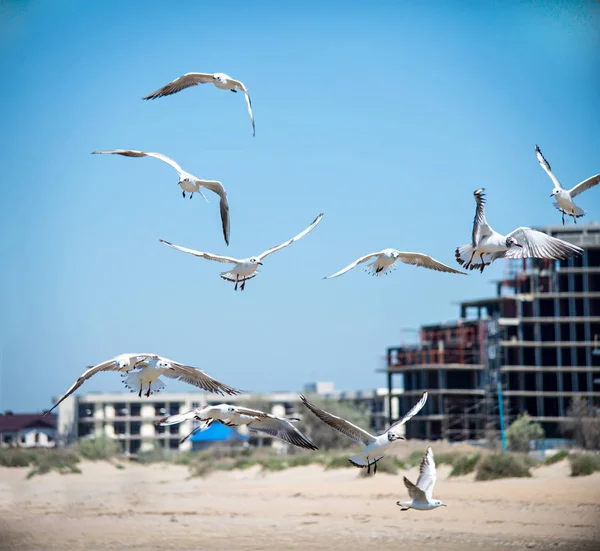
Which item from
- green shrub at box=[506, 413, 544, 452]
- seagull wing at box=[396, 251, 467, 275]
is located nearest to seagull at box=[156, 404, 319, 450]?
seagull wing at box=[396, 251, 467, 275]

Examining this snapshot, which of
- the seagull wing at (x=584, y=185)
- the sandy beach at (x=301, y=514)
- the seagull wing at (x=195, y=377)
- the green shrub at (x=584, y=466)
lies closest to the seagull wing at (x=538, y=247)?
the seagull wing at (x=584, y=185)

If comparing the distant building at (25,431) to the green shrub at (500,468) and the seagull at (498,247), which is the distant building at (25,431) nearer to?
the green shrub at (500,468)

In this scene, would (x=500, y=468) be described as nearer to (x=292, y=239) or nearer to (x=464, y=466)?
(x=464, y=466)

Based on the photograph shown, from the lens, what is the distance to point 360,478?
28.2 m

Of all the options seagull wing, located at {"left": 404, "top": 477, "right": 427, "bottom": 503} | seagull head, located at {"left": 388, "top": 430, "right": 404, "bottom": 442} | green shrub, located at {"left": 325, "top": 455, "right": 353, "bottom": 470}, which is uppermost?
seagull head, located at {"left": 388, "top": 430, "right": 404, "bottom": 442}

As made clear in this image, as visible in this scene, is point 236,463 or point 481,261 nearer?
point 481,261

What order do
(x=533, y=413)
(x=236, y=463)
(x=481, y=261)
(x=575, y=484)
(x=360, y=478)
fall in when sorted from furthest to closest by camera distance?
(x=533, y=413)
(x=236, y=463)
(x=360, y=478)
(x=575, y=484)
(x=481, y=261)

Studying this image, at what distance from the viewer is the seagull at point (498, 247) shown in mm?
13555

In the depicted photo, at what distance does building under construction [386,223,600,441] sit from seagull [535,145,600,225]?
3556 centimetres

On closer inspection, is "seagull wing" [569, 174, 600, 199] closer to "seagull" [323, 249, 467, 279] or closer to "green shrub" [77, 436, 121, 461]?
"seagull" [323, 249, 467, 279]

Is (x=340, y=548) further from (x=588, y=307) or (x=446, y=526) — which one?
(x=588, y=307)

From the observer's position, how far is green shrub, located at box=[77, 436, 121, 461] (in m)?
33.2

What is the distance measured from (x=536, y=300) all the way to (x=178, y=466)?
2066cm

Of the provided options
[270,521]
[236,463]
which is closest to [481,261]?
[270,521]
